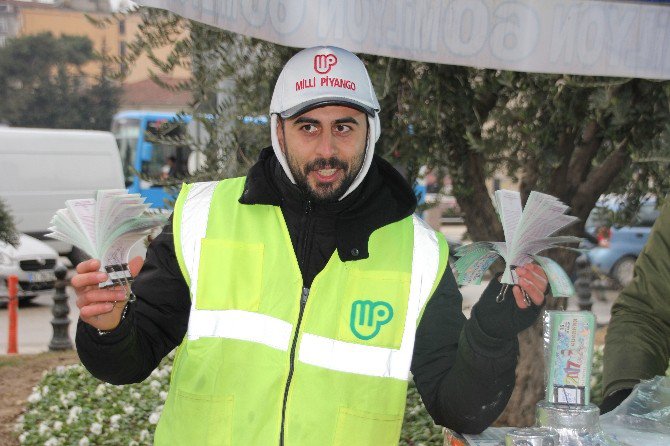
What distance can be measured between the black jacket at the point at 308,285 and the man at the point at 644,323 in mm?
471

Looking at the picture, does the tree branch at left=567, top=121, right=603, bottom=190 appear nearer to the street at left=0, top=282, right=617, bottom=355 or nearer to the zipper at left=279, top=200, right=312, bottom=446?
the zipper at left=279, top=200, right=312, bottom=446

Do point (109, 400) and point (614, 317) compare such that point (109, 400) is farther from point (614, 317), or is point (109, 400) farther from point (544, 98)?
point (614, 317)

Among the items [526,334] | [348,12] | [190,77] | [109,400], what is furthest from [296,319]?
[109,400]

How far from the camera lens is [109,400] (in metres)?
7.18

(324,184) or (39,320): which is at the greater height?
(324,184)

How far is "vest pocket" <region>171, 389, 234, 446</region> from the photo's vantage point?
8.10 feet

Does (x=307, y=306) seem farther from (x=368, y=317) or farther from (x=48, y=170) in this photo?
(x=48, y=170)

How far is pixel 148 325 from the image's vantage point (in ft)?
8.68

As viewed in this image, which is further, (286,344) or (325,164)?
(325,164)

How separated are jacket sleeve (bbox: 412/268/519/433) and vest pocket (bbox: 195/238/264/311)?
0.43 m

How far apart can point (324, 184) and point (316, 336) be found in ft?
1.24

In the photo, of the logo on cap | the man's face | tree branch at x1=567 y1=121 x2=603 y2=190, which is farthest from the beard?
tree branch at x1=567 y1=121 x2=603 y2=190

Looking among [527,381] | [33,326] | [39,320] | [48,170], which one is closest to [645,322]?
[527,381]

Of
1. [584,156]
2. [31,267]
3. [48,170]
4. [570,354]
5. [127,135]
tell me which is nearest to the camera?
[570,354]
